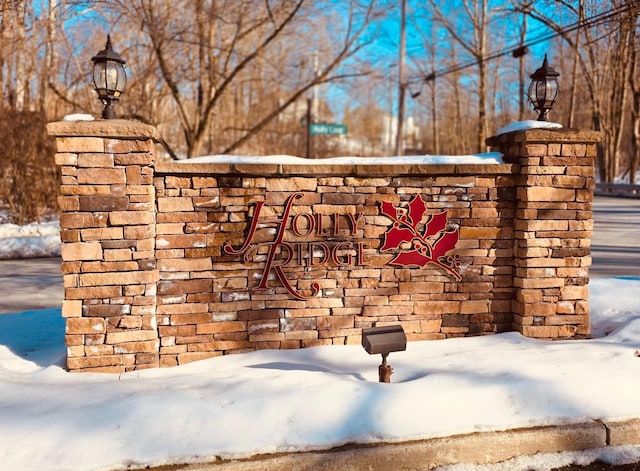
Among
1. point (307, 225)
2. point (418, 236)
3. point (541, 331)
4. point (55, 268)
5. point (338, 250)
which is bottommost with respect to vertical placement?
point (541, 331)

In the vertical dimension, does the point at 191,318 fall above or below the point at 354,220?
below

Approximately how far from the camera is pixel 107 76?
4137mm

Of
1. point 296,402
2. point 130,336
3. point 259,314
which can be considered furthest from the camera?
point 259,314

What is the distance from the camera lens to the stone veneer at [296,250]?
13.0 ft

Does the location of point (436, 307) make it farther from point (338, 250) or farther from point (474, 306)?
point (338, 250)

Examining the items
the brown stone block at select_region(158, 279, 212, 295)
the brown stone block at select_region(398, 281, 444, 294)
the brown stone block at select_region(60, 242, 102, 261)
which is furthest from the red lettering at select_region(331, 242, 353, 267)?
the brown stone block at select_region(60, 242, 102, 261)

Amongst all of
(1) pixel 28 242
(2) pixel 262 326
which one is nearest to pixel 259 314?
(2) pixel 262 326

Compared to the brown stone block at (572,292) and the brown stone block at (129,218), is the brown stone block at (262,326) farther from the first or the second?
the brown stone block at (572,292)

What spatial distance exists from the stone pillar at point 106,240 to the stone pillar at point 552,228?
3.33m

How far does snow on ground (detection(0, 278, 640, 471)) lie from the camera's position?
9.18 ft

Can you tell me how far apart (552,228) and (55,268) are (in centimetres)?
899

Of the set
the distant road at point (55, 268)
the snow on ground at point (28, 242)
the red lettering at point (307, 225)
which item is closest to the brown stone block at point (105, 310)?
the red lettering at point (307, 225)

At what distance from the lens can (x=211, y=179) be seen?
4273 millimetres

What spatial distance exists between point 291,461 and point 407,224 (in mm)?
2473
